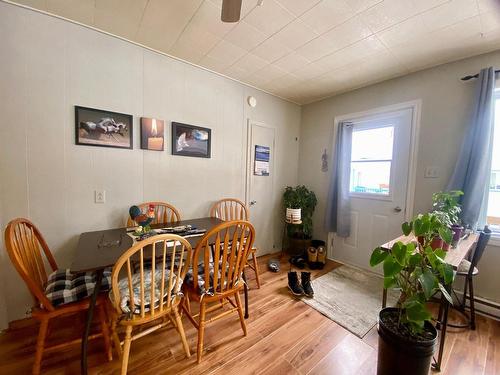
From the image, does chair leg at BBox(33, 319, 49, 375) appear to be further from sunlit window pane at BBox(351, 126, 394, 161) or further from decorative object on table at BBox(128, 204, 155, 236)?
sunlit window pane at BBox(351, 126, 394, 161)

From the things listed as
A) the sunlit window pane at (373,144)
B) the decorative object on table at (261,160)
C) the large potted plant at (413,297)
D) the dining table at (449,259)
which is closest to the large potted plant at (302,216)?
the decorative object on table at (261,160)

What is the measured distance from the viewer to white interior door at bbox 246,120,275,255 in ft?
9.80

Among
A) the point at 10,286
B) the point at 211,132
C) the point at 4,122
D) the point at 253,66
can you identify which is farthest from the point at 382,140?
the point at 10,286

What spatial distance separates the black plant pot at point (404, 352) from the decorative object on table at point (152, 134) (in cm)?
238

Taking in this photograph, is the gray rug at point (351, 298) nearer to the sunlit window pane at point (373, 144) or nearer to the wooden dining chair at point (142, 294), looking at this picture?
the wooden dining chair at point (142, 294)

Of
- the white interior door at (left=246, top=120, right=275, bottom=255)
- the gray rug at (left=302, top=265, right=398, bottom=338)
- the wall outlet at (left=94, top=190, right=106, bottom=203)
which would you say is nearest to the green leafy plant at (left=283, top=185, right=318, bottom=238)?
the white interior door at (left=246, top=120, right=275, bottom=255)

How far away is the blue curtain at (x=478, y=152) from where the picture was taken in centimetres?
187

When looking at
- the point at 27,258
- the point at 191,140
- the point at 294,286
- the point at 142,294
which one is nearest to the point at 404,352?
the point at 294,286

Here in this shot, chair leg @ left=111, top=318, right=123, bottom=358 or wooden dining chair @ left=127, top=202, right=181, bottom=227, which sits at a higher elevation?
wooden dining chair @ left=127, top=202, right=181, bottom=227

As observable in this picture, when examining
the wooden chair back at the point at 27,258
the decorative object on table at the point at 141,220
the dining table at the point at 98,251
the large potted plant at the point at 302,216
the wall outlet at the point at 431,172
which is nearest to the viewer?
the wooden chair back at the point at 27,258

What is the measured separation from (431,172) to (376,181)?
57 centimetres

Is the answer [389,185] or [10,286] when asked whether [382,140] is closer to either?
[389,185]

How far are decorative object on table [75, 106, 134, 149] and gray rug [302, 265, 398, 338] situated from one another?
95.6 inches

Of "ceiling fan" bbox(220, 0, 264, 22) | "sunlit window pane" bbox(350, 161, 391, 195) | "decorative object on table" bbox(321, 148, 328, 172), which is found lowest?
"sunlit window pane" bbox(350, 161, 391, 195)
